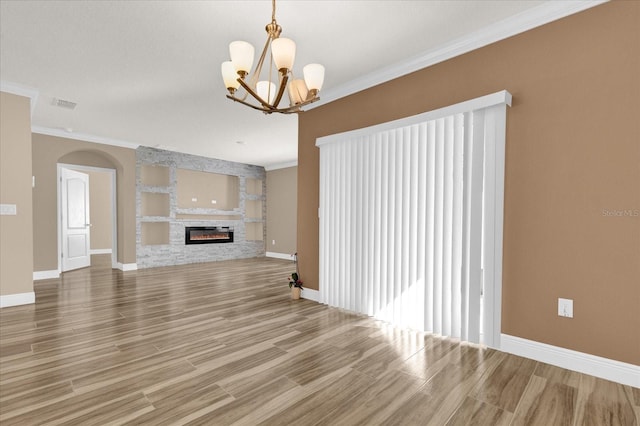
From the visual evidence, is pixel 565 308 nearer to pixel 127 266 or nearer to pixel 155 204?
pixel 127 266

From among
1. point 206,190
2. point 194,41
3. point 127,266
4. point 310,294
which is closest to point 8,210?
point 127,266

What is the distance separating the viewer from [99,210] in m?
9.89

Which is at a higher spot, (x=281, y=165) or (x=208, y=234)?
(x=281, y=165)

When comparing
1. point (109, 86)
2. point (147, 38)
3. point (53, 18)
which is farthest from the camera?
point (109, 86)

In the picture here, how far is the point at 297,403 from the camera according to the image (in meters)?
Answer: 1.84

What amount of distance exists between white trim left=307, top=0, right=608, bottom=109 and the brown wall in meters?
0.06

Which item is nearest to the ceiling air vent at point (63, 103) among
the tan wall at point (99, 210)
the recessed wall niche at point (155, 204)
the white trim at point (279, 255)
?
the recessed wall niche at point (155, 204)

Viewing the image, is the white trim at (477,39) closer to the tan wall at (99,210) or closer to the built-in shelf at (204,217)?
the built-in shelf at (204,217)

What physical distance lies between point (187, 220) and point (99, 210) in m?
4.35

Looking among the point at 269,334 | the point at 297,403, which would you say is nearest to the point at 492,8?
the point at 297,403

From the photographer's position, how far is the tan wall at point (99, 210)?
31.9ft

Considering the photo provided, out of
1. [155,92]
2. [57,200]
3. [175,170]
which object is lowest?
[57,200]

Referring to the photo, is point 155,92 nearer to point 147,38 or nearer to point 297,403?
point 147,38

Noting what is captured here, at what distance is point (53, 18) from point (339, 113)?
2809 millimetres
